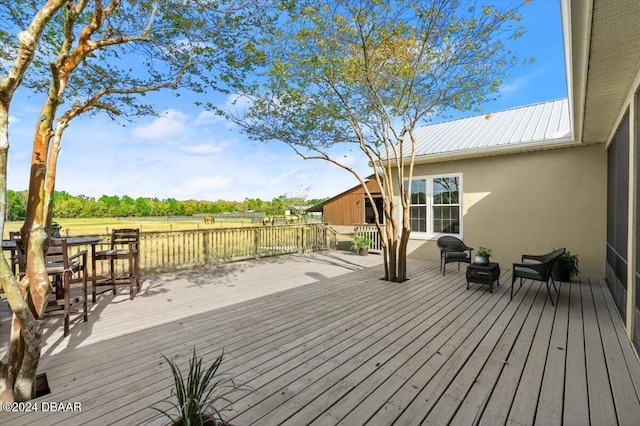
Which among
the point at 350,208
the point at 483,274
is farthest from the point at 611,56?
the point at 350,208

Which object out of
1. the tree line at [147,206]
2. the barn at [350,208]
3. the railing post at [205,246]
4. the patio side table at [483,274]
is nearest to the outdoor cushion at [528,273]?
the patio side table at [483,274]

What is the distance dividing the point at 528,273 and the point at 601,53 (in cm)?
311

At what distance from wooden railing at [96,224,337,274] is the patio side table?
18.7 feet

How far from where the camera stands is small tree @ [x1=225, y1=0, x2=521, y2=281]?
177 inches

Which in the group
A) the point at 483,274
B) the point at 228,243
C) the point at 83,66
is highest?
the point at 83,66

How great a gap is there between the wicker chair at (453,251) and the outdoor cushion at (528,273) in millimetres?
1556

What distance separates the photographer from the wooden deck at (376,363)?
191 centimetres

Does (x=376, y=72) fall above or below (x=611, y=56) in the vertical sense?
above

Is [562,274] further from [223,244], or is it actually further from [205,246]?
[205,246]

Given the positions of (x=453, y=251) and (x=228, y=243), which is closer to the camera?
(x=453, y=251)

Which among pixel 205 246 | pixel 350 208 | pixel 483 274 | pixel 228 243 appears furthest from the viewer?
pixel 350 208

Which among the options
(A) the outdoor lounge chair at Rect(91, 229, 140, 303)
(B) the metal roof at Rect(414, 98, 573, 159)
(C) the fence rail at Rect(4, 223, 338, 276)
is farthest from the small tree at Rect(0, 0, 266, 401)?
(B) the metal roof at Rect(414, 98, 573, 159)

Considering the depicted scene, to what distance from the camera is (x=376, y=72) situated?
17.1ft

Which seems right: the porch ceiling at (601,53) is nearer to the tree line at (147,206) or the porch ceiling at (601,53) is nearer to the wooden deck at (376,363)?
the wooden deck at (376,363)
